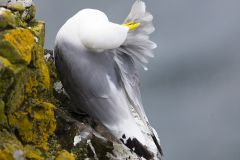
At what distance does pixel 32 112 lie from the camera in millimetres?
3039

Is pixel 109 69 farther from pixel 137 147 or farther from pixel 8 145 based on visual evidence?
pixel 8 145

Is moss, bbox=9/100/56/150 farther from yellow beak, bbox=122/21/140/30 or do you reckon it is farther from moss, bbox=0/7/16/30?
yellow beak, bbox=122/21/140/30

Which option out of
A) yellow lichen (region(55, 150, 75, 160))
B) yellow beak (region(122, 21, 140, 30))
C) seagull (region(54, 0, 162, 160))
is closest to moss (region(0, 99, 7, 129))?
yellow lichen (region(55, 150, 75, 160))

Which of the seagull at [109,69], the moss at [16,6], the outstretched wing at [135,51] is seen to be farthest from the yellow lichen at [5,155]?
the outstretched wing at [135,51]

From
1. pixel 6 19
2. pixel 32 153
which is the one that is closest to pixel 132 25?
pixel 6 19

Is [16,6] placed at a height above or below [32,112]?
above

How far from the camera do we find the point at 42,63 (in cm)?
318

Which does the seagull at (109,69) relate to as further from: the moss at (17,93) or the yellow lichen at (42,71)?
the moss at (17,93)

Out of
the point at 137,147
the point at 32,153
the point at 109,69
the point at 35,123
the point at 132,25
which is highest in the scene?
the point at 132,25

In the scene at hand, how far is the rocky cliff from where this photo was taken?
2889 mm

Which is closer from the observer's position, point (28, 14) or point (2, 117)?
point (2, 117)

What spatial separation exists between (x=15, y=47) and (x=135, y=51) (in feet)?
3.22

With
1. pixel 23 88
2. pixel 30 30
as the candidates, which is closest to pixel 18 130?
pixel 23 88

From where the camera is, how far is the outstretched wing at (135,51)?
144 inches
